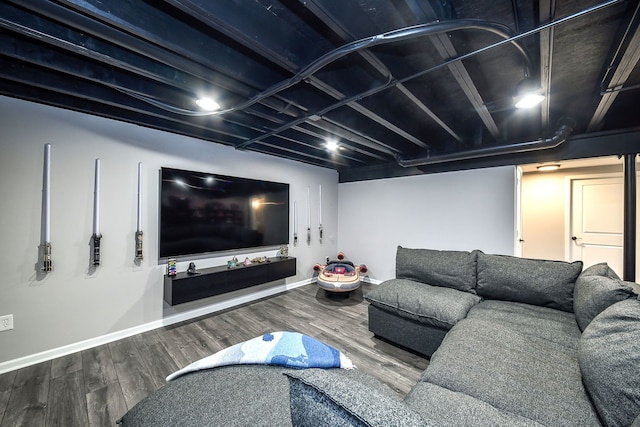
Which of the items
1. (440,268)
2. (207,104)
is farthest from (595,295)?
(207,104)

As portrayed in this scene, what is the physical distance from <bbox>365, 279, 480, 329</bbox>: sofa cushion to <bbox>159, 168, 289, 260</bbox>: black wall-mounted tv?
213cm

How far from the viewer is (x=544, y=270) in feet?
7.35

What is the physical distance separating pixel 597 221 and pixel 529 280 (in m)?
3.34

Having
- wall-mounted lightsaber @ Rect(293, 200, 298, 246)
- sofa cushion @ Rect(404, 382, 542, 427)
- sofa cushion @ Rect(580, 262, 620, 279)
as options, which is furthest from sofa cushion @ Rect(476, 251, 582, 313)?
wall-mounted lightsaber @ Rect(293, 200, 298, 246)

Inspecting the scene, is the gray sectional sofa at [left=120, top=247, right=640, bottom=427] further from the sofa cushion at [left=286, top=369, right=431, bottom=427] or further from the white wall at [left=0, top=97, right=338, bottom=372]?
the white wall at [left=0, top=97, right=338, bottom=372]

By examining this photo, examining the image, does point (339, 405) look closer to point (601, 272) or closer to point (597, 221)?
point (601, 272)

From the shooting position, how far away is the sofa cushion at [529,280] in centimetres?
212

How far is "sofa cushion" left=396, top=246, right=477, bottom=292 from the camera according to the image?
2600mm

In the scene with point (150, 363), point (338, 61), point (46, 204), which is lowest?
point (150, 363)

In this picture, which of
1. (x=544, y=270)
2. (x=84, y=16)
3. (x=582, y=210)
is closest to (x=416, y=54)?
(x=84, y=16)

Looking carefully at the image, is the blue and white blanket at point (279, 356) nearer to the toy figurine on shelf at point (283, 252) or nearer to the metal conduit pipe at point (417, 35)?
the metal conduit pipe at point (417, 35)

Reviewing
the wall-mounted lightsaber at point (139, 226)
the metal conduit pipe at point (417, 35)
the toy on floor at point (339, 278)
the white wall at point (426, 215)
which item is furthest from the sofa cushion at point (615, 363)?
the wall-mounted lightsaber at point (139, 226)

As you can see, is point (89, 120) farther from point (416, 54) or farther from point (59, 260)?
point (416, 54)

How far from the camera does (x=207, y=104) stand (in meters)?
2.15
